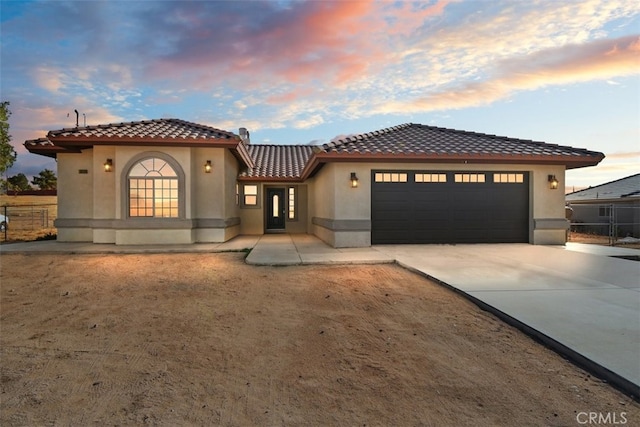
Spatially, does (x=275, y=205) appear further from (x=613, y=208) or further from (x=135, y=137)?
(x=613, y=208)

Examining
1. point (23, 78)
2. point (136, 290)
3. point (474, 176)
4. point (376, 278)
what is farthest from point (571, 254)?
point (23, 78)

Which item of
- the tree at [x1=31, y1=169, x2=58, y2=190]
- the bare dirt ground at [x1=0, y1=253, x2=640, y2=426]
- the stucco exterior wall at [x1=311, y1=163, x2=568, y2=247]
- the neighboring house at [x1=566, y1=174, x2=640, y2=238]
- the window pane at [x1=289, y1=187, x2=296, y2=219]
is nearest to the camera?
the bare dirt ground at [x1=0, y1=253, x2=640, y2=426]

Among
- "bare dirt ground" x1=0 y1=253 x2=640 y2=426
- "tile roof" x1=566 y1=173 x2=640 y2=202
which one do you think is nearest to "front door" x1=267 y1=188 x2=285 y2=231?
"bare dirt ground" x1=0 y1=253 x2=640 y2=426

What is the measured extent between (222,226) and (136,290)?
6.07 meters

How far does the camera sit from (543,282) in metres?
5.99

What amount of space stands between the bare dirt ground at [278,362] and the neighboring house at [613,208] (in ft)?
57.6

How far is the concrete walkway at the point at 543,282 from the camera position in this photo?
10.8 ft

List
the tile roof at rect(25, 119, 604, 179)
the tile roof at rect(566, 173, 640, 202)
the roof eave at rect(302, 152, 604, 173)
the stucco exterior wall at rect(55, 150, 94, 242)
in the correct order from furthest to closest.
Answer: the tile roof at rect(566, 173, 640, 202) < the stucco exterior wall at rect(55, 150, 94, 242) < the tile roof at rect(25, 119, 604, 179) < the roof eave at rect(302, 152, 604, 173)

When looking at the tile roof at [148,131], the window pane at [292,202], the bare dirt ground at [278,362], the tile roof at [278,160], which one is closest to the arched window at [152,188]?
the tile roof at [148,131]

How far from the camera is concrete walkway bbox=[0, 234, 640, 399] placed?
3285 mm

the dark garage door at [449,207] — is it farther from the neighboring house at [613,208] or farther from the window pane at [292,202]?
the neighboring house at [613,208]

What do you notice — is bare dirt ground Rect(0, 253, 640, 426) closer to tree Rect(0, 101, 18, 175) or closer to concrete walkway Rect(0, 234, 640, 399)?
concrete walkway Rect(0, 234, 640, 399)

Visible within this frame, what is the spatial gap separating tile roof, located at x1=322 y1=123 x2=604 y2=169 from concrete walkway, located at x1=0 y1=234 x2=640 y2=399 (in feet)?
10.7

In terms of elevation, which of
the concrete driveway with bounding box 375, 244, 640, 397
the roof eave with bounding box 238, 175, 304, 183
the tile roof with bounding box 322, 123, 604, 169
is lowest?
the concrete driveway with bounding box 375, 244, 640, 397
